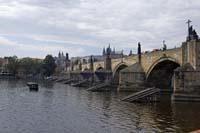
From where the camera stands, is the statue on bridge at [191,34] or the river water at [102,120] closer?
the river water at [102,120]

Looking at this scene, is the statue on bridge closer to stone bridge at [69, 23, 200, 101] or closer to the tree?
stone bridge at [69, 23, 200, 101]

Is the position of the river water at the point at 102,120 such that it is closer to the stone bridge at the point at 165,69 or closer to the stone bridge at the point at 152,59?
the stone bridge at the point at 165,69

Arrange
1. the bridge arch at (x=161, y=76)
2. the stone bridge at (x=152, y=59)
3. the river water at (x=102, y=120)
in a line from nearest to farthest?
the river water at (x=102, y=120) → the stone bridge at (x=152, y=59) → the bridge arch at (x=161, y=76)

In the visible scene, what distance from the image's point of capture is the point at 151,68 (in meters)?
74.4

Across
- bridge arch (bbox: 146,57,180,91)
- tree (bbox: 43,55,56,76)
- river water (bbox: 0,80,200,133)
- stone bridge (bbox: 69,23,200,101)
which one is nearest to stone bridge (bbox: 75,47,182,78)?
stone bridge (bbox: 69,23,200,101)

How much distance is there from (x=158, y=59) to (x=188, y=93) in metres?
19.9

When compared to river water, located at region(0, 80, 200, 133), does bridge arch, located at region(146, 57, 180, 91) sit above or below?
above

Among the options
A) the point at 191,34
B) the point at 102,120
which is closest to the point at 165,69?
the point at 191,34

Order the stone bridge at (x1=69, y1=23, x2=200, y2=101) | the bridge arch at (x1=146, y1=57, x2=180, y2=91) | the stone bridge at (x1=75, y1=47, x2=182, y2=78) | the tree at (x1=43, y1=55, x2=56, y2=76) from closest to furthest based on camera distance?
the stone bridge at (x1=69, y1=23, x2=200, y2=101) < the stone bridge at (x1=75, y1=47, x2=182, y2=78) < the bridge arch at (x1=146, y1=57, x2=180, y2=91) < the tree at (x1=43, y1=55, x2=56, y2=76)

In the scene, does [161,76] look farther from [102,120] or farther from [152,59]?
[102,120]

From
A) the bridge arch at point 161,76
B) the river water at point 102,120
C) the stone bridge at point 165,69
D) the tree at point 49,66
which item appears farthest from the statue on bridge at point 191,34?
the tree at point 49,66

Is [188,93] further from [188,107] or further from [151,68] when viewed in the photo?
[151,68]

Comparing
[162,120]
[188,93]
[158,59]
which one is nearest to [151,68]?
[158,59]

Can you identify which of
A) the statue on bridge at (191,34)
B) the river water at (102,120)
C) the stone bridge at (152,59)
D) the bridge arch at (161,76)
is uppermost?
the statue on bridge at (191,34)
